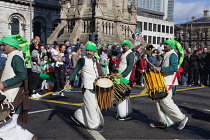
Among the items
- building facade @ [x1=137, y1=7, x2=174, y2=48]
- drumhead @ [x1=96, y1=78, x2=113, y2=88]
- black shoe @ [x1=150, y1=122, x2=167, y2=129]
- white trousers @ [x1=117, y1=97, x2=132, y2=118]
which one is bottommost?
black shoe @ [x1=150, y1=122, x2=167, y2=129]

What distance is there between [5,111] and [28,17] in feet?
143

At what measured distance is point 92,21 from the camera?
90.8 ft

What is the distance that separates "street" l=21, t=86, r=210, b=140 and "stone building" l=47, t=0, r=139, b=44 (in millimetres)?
17538

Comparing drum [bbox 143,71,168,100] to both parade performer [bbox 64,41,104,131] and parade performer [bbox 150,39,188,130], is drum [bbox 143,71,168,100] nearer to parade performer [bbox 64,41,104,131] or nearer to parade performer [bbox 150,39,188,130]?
parade performer [bbox 150,39,188,130]

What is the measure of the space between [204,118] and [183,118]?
1.62 metres

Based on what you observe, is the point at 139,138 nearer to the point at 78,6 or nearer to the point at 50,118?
the point at 50,118

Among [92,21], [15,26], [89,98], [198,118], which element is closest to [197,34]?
[15,26]

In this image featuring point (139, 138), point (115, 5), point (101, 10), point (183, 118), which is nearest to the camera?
point (139, 138)

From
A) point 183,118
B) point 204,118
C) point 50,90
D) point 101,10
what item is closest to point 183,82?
→ point 50,90

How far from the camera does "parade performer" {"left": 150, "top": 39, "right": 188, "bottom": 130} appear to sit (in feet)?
22.3

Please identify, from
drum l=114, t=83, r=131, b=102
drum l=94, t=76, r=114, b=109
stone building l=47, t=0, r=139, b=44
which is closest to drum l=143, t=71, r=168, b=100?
drum l=114, t=83, r=131, b=102

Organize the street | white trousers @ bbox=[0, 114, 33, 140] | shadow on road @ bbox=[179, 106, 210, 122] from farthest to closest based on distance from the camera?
shadow on road @ bbox=[179, 106, 210, 122], the street, white trousers @ bbox=[0, 114, 33, 140]

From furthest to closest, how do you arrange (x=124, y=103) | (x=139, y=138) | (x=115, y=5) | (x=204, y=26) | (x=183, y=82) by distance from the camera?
(x=204, y=26)
(x=115, y=5)
(x=183, y=82)
(x=124, y=103)
(x=139, y=138)

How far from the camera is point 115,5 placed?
29.6 metres
